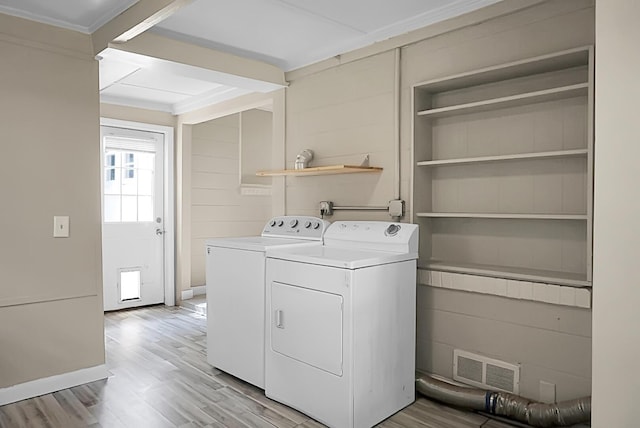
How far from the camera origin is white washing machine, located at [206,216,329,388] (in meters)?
2.80

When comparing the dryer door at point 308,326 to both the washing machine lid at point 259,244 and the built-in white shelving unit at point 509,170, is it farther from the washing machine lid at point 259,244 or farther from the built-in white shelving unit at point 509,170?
the built-in white shelving unit at point 509,170

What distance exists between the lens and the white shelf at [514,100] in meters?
2.18

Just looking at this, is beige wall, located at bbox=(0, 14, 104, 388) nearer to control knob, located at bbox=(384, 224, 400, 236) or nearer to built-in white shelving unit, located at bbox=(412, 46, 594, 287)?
control knob, located at bbox=(384, 224, 400, 236)

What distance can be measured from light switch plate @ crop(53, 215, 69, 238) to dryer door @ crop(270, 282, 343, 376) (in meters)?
1.40

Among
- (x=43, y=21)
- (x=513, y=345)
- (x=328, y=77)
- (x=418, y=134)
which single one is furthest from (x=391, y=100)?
(x=43, y=21)

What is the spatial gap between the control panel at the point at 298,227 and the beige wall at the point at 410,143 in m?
0.26

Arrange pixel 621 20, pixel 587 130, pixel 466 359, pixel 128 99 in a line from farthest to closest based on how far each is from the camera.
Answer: pixel 128 99 < pixel 466 359 < pixel 587 130 < pixel 621 20

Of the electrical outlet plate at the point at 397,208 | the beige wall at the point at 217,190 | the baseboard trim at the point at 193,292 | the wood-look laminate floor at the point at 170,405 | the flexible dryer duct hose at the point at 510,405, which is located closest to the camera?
the flexible dryer duct hose at the point at 510,405

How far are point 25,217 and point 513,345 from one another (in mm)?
2966

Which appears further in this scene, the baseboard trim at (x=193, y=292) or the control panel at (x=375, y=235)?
the baseboard trim at (x=193, y=292)

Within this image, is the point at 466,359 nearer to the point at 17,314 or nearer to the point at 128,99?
the point at 17,314

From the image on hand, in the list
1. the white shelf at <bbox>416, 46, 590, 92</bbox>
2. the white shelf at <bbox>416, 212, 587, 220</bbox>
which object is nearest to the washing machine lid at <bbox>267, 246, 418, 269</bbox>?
the white shelf at <bbox>416, 212, 587, 220</bbox>

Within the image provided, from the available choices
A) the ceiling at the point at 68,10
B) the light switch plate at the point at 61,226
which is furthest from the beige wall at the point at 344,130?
the light switch plate at the point at 61,226

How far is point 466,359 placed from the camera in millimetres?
2672
